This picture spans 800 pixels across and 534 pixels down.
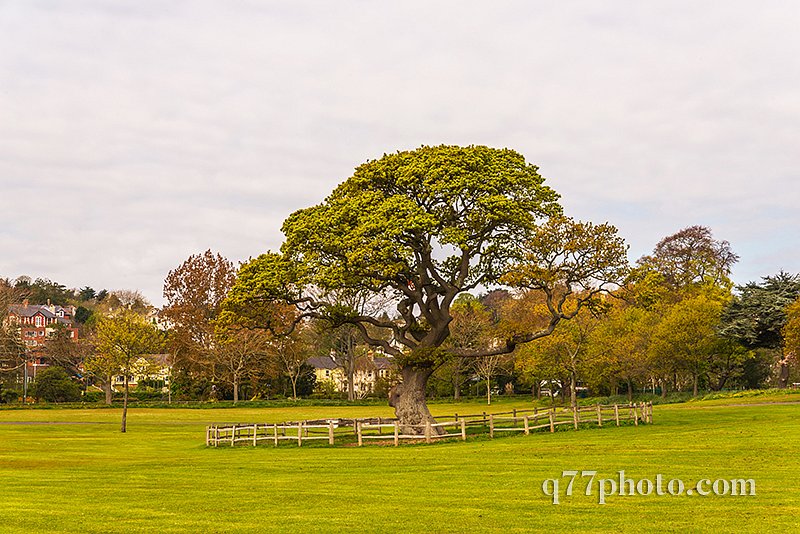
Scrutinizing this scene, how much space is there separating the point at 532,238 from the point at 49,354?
99.8 metres

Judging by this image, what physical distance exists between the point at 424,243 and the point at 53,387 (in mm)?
79415

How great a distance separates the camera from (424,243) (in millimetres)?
45844

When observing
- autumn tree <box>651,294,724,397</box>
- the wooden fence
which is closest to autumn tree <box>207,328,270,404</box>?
autumn tree <box>651,294,724,397</box>

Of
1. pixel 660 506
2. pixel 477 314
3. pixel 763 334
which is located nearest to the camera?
pixel 660 506

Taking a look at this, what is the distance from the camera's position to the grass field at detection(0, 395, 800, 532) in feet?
54.4

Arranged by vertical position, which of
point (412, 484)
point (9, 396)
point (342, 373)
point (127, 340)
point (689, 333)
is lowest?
point (412, 484)

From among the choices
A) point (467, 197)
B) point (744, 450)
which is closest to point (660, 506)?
point (744, 450)

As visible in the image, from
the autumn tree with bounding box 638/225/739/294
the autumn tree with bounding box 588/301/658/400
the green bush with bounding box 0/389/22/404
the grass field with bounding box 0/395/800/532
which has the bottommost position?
the grass field with bounding box 0/395/800/532

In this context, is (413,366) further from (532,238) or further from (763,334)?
(763,334)

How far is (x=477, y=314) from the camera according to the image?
363 feet

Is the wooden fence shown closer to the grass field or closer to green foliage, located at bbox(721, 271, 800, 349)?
the grass field

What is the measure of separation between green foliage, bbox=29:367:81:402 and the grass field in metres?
66.1

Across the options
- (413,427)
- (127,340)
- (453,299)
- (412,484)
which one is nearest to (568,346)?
(453,299)

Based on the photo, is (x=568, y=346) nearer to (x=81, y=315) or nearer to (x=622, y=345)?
(x=622, y=345)
